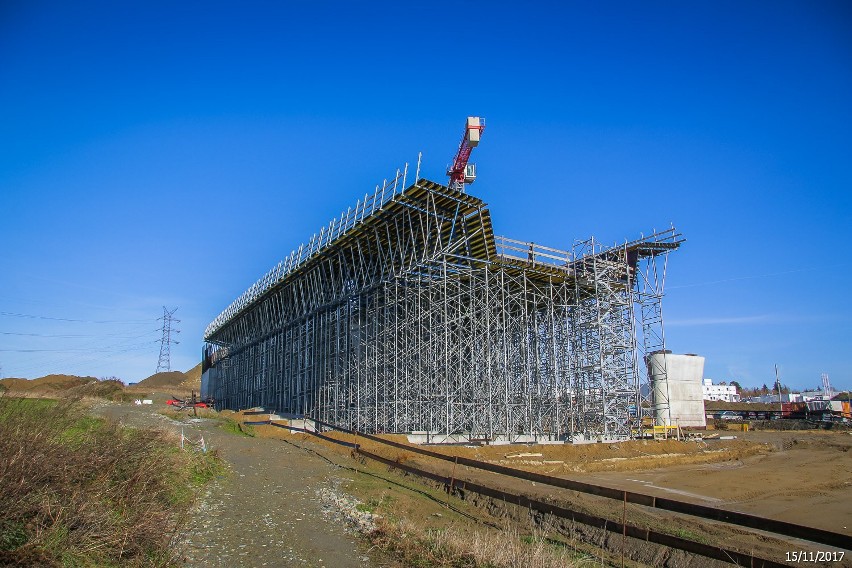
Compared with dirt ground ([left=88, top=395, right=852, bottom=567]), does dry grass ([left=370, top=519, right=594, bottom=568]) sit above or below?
above

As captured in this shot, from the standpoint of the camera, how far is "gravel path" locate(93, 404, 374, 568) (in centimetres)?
743

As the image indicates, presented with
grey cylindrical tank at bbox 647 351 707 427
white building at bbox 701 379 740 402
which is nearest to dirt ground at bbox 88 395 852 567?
grey cylindrical tank at bbox 647 351 707 427

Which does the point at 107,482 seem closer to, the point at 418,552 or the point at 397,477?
the point at 418,552

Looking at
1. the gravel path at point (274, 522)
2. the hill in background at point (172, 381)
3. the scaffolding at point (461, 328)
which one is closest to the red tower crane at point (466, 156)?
the scaffolding at point (461, 328)

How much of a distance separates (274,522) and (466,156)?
32.3 metres

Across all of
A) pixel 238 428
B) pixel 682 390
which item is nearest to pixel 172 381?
pixel 238 428

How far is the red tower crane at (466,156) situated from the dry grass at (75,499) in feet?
87.4

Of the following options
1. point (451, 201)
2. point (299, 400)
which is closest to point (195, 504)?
point (451, 201)

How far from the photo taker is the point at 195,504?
958cm

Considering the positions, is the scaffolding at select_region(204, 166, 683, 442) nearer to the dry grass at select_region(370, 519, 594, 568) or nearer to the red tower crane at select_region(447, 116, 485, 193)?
the red tower crane at select_region(447, 116, 485, 193)

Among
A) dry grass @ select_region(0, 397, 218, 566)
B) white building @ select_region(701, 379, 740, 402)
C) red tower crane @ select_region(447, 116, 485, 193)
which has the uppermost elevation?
red tower crane @ select_region(447, 116, 485, 193)

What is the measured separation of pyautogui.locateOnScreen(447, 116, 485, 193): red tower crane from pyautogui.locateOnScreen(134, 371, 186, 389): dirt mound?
97.4 metres

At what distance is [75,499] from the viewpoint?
20.2 ft

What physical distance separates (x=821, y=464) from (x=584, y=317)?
46.5 feet
